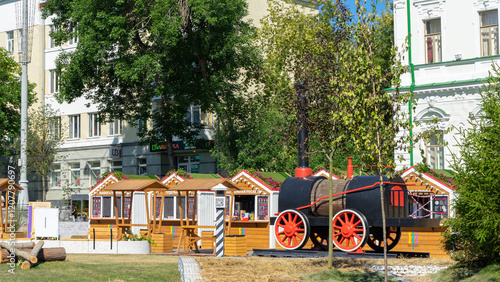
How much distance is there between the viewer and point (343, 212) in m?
20.7

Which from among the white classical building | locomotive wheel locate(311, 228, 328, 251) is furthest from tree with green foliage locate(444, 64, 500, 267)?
the white classical building

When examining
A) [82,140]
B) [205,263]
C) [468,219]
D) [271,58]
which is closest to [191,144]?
[271,58]

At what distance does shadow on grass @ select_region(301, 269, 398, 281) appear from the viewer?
1646 cm

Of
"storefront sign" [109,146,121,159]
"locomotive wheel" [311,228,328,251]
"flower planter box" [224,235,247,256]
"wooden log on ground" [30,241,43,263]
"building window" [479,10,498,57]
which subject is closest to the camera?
"wooden log on ground" [30,241,43,263]

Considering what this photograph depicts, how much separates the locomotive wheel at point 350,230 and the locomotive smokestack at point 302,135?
8.94 ft

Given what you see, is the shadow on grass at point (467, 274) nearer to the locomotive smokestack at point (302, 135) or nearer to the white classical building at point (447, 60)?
the locomotive smokestack at point (302, 135)

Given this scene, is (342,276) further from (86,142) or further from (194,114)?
(86,142)

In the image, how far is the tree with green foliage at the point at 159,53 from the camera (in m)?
36.8

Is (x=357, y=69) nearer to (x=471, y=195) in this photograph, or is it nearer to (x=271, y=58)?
(x=471, y=195)

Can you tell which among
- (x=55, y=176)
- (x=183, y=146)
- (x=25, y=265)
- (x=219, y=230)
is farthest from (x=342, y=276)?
(x=55, y=176)

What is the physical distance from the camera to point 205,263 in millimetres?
18781

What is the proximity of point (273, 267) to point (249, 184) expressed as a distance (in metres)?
10.4

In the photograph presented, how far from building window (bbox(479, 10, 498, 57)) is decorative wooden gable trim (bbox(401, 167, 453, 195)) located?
910 centimetres

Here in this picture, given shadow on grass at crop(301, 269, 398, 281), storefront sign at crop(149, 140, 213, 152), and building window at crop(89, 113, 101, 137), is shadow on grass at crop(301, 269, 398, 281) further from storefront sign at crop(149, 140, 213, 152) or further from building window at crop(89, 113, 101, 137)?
building window at crop(89, 113, 101, 137)
